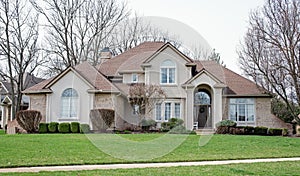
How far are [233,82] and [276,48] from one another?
5727 mm

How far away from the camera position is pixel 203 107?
30953mm

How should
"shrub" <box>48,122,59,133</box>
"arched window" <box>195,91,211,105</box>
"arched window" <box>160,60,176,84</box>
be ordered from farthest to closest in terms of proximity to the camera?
"arched window" <box>195,91,211,105</box>
"arched window" <box>160,60,176,84</box>
"shrub" <box>48,122,59,133</box>

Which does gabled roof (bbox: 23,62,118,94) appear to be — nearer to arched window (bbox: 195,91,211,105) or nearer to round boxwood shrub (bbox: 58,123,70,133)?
round boxwood shrub (bbox: 58,123,70,133)

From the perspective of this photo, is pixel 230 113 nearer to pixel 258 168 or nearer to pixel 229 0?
pixel 229 0

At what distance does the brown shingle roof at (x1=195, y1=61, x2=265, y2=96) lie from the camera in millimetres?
30469

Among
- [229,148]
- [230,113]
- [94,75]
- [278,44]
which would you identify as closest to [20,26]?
[94,75]

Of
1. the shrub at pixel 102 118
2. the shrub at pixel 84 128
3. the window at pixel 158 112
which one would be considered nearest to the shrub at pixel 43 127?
the shrub at pixel 84 128

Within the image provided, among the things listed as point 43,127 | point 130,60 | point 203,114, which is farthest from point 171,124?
point 43,127

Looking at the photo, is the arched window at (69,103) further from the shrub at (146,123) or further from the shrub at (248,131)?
the shrub at (248,131)

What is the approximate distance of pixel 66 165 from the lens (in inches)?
418

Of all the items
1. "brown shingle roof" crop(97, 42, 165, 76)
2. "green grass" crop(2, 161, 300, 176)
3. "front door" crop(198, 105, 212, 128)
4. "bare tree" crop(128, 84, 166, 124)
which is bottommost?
"green grass" crop(2, 161, 300, 176)

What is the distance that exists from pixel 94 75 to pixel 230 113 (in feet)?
35.6

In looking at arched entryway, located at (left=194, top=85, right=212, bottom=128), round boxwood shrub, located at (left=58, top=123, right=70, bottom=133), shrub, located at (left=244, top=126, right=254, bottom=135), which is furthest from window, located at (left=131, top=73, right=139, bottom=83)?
shrub, located at (left=244, top=126, right=254, bottom=135)

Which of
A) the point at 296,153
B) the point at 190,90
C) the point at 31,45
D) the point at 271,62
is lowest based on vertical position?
the point at 296,153
